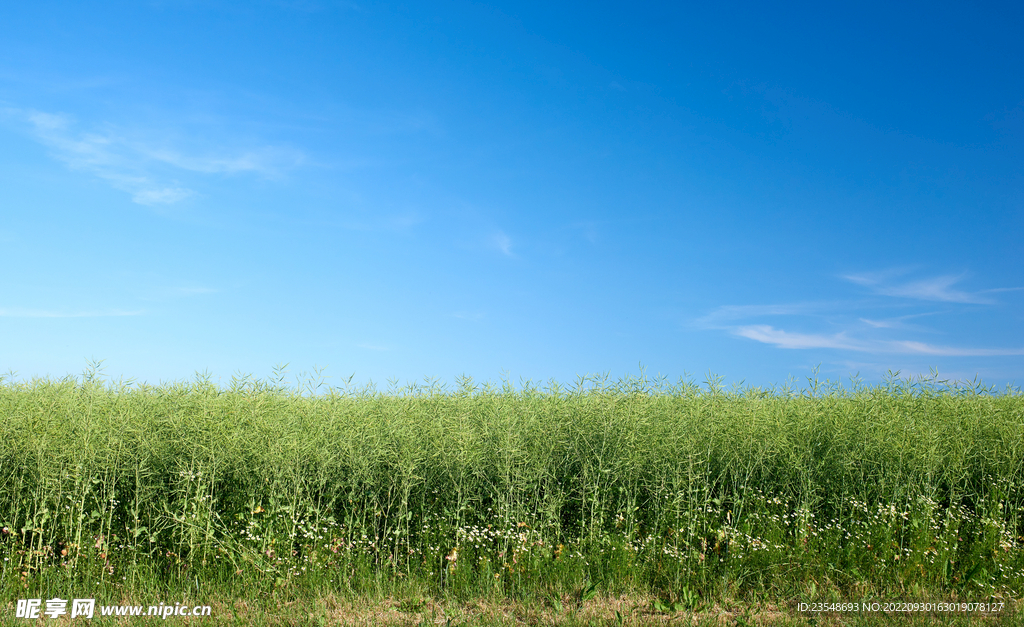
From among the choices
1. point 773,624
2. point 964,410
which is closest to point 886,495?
point 773,624

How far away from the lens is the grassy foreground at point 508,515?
6.91 m

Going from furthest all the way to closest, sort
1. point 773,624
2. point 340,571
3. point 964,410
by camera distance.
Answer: point 964,410
point 340,571
point 773,624

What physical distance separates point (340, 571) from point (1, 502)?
483 cm

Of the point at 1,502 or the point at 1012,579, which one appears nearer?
the point at 1012,579

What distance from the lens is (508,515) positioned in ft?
24.5

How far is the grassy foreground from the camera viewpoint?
691 centimetres

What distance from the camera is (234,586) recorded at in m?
6.91

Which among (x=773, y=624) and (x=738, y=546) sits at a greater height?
(x=738, y=546)

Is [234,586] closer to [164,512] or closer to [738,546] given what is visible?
[164,512]

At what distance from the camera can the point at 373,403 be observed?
38.1ft

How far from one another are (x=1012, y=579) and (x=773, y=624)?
3.22 metres

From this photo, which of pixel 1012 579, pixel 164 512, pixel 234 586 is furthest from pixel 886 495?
pixel 164 512

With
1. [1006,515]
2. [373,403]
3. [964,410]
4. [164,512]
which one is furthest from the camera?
[373,403]

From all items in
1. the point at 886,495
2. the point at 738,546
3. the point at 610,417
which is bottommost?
the point at 738,546
